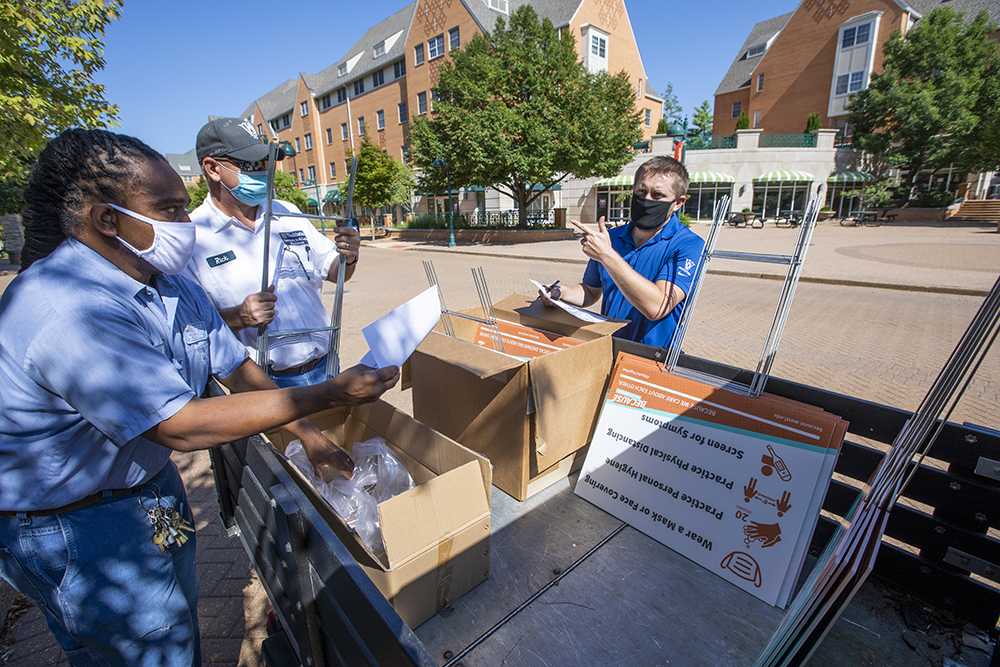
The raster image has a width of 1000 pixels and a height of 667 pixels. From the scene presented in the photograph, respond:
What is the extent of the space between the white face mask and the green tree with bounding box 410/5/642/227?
17.8 metres

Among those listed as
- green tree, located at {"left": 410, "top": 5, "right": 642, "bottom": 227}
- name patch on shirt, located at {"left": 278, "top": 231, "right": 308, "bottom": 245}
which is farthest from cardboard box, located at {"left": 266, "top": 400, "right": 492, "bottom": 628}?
green tree, located at {"left": 410, "top": 5, "right": 642, "bottom": 227}

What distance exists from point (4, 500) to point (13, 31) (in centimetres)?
607

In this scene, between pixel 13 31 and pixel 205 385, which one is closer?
pixel 205 385

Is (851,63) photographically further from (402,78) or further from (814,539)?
(814,539)

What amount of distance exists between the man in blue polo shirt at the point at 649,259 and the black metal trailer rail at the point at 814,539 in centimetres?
49

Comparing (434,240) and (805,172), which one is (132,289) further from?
(805,172)

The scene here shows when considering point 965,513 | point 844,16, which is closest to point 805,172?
point 844,16

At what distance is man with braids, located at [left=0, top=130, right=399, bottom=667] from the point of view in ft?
3.44

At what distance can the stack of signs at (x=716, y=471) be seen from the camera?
53.1 inches

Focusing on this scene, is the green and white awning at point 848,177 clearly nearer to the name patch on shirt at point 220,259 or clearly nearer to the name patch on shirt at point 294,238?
the name patch on shirt at point 294,238

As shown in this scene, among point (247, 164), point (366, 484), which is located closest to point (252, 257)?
point (247, 164)

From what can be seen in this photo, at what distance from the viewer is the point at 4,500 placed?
1.14 m

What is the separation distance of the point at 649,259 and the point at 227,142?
2.10 meters

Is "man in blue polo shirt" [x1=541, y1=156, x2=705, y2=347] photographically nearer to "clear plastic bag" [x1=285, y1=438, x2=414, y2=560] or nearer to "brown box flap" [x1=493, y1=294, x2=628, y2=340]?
"brown box flap" [x1=493, y1=294, x2=628, y2=340]
